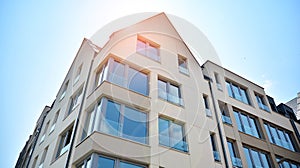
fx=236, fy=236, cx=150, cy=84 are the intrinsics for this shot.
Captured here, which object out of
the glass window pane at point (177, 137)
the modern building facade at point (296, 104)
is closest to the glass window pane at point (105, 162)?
the glass window pane at point (177, 137)

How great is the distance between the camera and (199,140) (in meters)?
10.8

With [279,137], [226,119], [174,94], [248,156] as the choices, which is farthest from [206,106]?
[279,137]

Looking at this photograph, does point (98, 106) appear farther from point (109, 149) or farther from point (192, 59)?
point (192, 59)

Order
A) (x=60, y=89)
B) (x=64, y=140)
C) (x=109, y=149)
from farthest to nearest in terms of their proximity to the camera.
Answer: (x=60, y=89), (x=64, y=140), (x=109, y=149)

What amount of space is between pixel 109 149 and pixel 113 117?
134 centimetres

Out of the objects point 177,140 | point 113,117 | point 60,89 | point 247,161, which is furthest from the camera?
point 60,89

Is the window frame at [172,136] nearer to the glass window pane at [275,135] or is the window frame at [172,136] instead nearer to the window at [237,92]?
the window at [237,92]

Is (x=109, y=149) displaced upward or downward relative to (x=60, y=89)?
downward

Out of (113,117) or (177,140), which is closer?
(113,117)

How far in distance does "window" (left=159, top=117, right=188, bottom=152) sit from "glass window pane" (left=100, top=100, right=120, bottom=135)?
2.07 meters

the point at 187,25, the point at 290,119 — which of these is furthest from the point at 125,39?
the point at 290,119

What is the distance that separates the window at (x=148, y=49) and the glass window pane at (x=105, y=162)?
19.6 feet

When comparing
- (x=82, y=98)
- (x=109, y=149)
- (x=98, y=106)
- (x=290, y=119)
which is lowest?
(x=109, y=149)

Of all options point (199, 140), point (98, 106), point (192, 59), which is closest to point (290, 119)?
point (192, 59)
